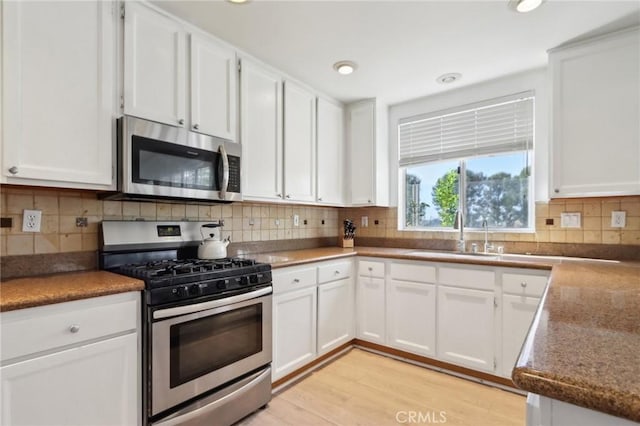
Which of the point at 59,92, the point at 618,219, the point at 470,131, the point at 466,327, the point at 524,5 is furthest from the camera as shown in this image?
the point at 470,131

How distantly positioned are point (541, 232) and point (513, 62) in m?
1.35

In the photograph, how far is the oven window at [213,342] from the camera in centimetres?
163

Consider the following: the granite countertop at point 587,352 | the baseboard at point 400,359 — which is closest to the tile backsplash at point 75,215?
the baseboard at point 400,359

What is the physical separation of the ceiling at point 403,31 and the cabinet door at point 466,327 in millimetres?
1739

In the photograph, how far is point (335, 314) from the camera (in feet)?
9.15

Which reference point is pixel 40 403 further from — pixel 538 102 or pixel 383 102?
pixel 538 102

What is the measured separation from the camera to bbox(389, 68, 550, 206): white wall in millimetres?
2668

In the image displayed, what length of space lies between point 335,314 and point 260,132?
1.61m

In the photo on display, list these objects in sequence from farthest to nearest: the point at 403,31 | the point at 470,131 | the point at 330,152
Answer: the point at 330,152
the point at 470,131
the point at 403,31

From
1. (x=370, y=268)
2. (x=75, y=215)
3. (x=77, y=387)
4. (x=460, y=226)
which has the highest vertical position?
(x=75, y=215)

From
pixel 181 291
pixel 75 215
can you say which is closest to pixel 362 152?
pixel 181 291

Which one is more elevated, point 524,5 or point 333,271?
point 524,5

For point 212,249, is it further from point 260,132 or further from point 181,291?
point 260,132

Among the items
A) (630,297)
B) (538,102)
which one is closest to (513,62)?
(538,102)
